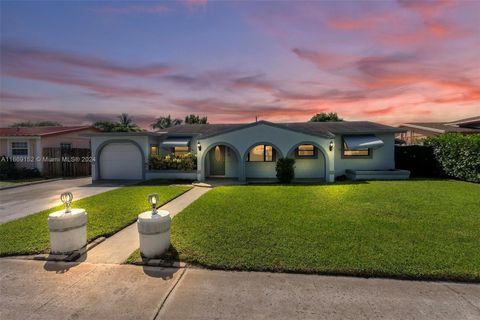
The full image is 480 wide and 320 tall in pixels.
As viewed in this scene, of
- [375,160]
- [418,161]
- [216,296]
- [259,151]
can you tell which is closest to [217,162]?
[259,151]

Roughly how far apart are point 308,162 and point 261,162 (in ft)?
11.4

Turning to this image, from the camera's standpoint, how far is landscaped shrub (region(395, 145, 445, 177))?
19.2 meters

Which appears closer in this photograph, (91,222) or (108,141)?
(91,222)

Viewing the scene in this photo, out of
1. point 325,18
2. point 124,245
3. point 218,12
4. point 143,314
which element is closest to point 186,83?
point 218,12

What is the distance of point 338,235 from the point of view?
6523mm

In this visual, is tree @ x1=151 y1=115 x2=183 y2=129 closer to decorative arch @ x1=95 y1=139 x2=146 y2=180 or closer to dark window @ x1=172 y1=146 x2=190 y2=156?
dark window @ x1=172 y1=146 x2=190 y2=156

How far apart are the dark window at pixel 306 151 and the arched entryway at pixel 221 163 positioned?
4.68 m

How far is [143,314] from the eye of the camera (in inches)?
142

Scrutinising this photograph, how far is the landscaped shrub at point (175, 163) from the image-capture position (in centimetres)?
1819

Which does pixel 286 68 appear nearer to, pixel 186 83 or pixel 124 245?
pixel 186 83

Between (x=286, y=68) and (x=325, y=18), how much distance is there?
183 inches

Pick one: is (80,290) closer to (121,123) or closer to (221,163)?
(221,163)

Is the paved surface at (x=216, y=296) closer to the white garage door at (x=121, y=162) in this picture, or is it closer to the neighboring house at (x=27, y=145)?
the white garage door at (x=121, y=162)

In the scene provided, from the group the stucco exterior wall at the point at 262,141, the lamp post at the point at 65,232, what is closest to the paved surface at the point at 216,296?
the lamp post at the point at 65,232
